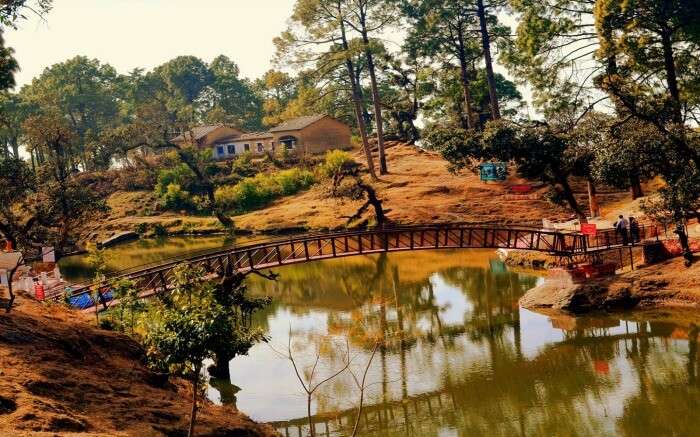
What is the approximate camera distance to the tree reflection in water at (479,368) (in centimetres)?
2302

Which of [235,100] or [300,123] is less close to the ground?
[235,100]

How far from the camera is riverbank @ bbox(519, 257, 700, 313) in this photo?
32844 millimetres

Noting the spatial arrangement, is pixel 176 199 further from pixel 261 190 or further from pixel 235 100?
pixel 235 100

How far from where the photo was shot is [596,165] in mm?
36125

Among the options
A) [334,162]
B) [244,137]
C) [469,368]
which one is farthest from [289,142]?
[469,368]

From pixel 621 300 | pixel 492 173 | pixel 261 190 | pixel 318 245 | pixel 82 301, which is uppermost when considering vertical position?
pixel 261 190

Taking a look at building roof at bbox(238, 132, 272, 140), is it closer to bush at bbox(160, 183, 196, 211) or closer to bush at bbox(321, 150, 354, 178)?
bush at bbox(160, 183, 196, 211)

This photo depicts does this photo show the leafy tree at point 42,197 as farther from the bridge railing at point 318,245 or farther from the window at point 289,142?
the window at point 289,142

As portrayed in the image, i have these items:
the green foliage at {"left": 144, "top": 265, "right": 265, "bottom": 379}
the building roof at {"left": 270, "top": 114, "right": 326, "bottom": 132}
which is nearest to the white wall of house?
the building roof at {"left": 270, "top": 114, "right": 326, "bottom": 132}

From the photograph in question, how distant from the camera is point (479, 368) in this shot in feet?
92.1

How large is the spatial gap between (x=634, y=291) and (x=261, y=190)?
48394mm

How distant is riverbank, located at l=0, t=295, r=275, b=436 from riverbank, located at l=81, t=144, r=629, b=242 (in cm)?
3762

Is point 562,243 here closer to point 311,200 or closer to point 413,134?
point 311,200

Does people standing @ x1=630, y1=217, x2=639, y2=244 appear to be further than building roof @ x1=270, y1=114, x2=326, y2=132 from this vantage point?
No
